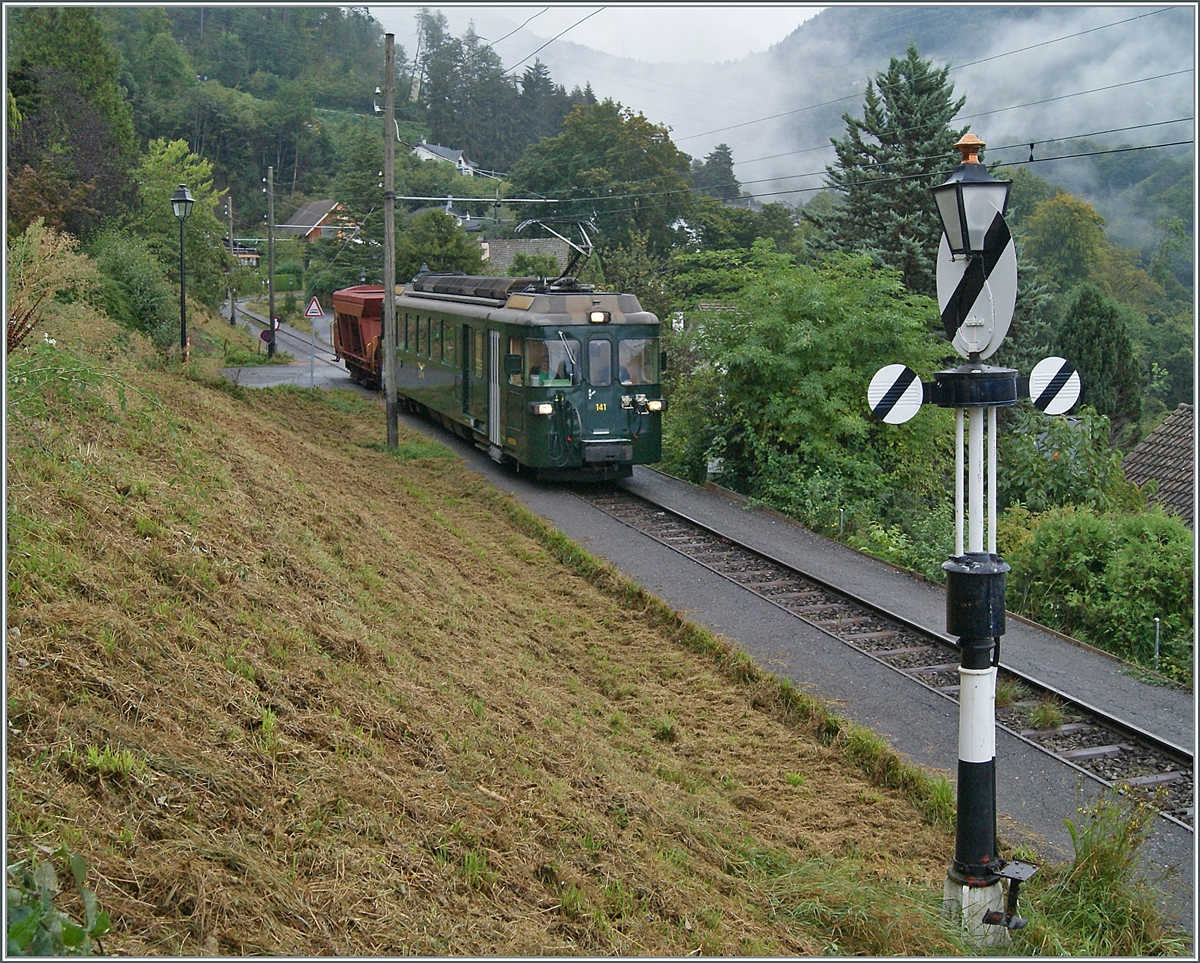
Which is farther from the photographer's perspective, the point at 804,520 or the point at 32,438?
the point at 804,520

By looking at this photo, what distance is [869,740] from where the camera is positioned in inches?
330

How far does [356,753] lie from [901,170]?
34035mm

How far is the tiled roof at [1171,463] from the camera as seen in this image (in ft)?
67.1

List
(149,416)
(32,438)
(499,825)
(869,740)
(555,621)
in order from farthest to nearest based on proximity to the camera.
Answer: (555,621), (149,416), (869,740), (32,438), (499,825)

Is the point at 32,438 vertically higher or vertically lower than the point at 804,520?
higher

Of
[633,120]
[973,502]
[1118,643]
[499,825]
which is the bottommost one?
[1118,643]

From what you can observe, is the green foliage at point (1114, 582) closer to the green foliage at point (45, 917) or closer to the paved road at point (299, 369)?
the green foliage at point (45, 917)

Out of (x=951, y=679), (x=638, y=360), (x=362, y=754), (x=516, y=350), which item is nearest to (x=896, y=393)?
(x=362, y=754)

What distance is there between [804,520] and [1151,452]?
11.0 m

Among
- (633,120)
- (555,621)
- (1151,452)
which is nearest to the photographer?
(555,621)

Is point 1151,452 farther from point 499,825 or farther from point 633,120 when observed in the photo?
point 633,120

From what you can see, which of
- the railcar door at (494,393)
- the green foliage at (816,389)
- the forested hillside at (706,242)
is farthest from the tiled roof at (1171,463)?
the railcar door at (494,393)

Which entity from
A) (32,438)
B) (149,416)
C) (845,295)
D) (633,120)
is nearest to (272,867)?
(32,438)

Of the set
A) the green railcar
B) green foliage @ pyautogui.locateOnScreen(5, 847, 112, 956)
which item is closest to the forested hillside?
the green railcar
